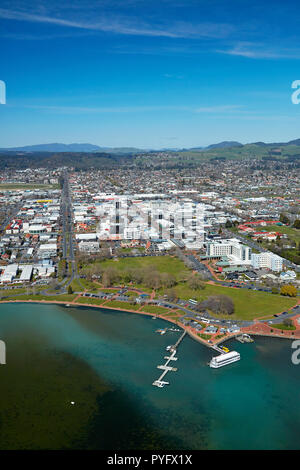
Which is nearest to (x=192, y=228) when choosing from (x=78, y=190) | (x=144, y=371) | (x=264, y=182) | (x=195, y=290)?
(x=195, y=290)

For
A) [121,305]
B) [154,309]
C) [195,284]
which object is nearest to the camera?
[154,309]

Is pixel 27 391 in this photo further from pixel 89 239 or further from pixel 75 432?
pixel 89 239

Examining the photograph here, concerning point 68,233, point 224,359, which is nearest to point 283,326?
point 224,359

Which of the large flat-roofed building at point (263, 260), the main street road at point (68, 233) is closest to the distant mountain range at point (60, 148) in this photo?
the main street road at point (68, 233)

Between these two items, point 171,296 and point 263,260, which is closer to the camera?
point 171,296

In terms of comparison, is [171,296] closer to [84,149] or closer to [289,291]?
[289,291]
